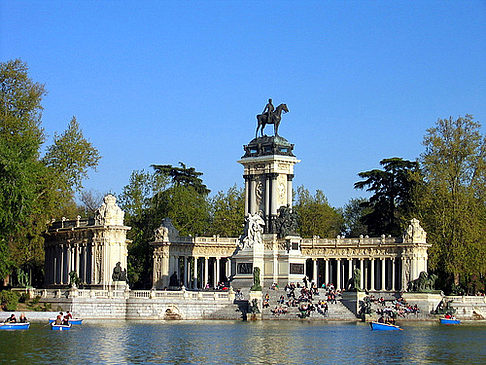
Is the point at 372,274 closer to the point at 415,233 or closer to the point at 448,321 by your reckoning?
the point at 415,233

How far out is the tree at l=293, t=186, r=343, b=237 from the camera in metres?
117

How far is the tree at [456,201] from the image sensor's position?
284 ft

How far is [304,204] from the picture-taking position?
4764 inches

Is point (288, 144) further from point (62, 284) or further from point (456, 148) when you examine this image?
point (62, 284)

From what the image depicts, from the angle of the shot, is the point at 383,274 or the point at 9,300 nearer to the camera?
the point at 9,300

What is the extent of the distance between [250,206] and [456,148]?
1909 cm

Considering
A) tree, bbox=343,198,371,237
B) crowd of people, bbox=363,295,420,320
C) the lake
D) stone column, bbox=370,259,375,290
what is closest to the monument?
crowd of people, bbox=363,295,420,320

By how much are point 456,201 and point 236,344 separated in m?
41.6

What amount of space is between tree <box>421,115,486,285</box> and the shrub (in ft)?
125

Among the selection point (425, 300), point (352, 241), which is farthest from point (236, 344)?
point (352, 241)

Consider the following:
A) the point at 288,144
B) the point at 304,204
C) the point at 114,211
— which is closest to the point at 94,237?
the point at 114,211

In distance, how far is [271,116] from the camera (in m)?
87.6

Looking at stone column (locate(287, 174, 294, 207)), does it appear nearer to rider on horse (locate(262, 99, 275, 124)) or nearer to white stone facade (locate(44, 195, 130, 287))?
rider on horse (locate(262, 99, 275, 124))

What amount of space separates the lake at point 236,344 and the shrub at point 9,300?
4.77 metres
